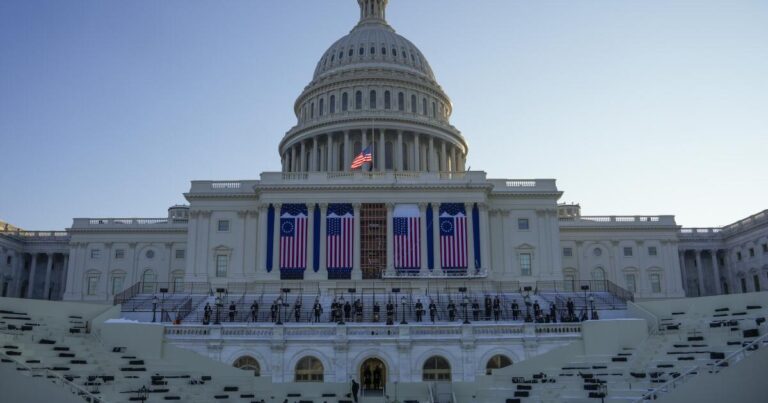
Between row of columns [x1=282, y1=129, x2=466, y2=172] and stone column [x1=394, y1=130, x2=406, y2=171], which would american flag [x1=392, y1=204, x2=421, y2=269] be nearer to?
row of columns [x1=282, y1=129, x2=466, y2=172]

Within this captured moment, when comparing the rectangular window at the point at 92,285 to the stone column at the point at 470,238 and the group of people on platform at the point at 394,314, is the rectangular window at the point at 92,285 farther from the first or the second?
the stone column at the point at 470,238

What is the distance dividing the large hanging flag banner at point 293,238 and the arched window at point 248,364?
2520 centimetres

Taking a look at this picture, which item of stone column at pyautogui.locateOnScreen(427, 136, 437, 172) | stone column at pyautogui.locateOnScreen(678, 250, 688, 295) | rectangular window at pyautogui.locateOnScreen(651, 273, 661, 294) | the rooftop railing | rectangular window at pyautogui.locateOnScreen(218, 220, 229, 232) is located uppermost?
stone column at pyautogui.locateOnScreen(427, 136, 437, 172)

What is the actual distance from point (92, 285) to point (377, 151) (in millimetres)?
39294

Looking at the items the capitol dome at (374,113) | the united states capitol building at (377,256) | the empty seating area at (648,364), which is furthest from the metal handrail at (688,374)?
the capitol dome at (374,113)

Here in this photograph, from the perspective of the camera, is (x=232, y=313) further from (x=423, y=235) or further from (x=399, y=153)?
(x=399, y=153)

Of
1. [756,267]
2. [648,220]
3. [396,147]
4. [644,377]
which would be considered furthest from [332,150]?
[644,377]

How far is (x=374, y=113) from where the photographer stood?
9562cm

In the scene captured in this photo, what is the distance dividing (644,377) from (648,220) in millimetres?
54916

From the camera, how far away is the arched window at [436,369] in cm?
4553

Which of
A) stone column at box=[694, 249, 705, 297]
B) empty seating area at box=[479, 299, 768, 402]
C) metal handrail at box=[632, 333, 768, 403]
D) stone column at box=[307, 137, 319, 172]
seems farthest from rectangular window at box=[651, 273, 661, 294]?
metal handrail at box=[632, 333, 768, 403]

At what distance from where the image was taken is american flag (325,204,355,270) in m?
71.4

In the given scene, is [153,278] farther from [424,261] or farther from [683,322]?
[683,322]

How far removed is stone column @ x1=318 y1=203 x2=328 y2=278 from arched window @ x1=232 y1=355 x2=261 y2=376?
2520 cm
